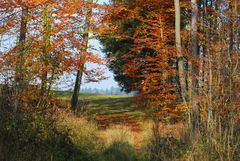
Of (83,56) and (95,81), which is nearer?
(83,56)

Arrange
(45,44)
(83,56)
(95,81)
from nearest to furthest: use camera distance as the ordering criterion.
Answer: (45,44), (83,56), (95,81)

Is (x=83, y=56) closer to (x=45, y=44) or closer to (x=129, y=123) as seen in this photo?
(x=45, y=44)

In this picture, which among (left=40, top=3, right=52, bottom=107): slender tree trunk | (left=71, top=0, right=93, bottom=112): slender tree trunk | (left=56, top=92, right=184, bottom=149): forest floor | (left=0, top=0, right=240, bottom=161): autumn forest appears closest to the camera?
(left=0, top=0, right=240, bottom=161): autumn forest

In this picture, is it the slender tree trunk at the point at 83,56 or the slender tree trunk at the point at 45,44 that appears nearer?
the slender tree trunk at the point at 45,44

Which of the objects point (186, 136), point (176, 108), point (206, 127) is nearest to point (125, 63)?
point (176, 108)

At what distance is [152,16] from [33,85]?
12.1 m

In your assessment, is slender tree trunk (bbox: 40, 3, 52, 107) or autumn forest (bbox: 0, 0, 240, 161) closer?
autumn forest (bbox: 0, 0, 240, 161)

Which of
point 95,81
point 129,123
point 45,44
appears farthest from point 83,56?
point 129,123

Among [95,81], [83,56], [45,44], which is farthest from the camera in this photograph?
[95,81]

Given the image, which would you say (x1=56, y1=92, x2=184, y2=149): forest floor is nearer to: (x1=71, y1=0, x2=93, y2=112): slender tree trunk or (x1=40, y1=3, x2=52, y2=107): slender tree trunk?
(x1=71, y1=0, x2=93, y2=112): slender tree trunk

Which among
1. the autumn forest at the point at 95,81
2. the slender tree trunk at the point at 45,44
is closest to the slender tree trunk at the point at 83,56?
the autumn forest at the point at 95,81

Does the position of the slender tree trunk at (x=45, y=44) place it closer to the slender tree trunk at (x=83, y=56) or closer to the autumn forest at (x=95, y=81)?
the autumn forest at (x=95, y=81)

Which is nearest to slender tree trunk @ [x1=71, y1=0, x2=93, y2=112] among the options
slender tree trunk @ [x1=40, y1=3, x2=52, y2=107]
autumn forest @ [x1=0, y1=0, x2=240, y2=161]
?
autumn forest @ [x1=0, y1=0, x2=240, y2=161]

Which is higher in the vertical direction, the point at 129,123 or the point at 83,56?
the point at 83,56
